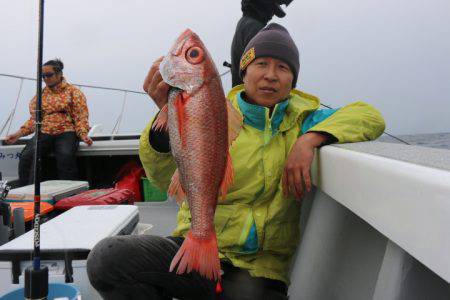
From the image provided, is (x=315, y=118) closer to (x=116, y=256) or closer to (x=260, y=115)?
(x=260, y=115)

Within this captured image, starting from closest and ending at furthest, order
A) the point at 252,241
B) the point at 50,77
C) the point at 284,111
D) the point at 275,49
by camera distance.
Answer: the point at 252,241, the point at 284,111, the point at 275,49, the point at 50,77

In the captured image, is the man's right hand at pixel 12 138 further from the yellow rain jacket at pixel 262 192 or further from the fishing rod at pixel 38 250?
the yellow rain jacket at pixel 262 192

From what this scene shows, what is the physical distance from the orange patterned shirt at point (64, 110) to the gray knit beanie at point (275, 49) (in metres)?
4.44

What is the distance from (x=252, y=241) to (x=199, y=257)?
0.58 metres

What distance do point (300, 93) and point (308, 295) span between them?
1.11 meters

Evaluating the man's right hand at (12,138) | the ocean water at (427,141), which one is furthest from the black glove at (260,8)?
the man's right hand at (12,138)

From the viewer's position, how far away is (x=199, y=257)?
136 centimetres

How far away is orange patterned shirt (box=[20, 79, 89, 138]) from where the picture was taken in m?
6.05

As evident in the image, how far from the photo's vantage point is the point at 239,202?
1.95 meters

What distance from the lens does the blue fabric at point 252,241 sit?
1892 millimetres

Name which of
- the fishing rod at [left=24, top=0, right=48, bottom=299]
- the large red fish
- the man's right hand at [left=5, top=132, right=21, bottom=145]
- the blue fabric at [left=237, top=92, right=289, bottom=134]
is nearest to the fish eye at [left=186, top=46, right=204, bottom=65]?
the large red fish

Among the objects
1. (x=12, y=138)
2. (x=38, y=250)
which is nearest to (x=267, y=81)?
(x=38, y=250)

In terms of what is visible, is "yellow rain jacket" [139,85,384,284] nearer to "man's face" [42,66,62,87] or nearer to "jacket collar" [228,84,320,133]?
"jacket collar" [228,84,320,133]

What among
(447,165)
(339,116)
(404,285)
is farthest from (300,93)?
(447,165)
